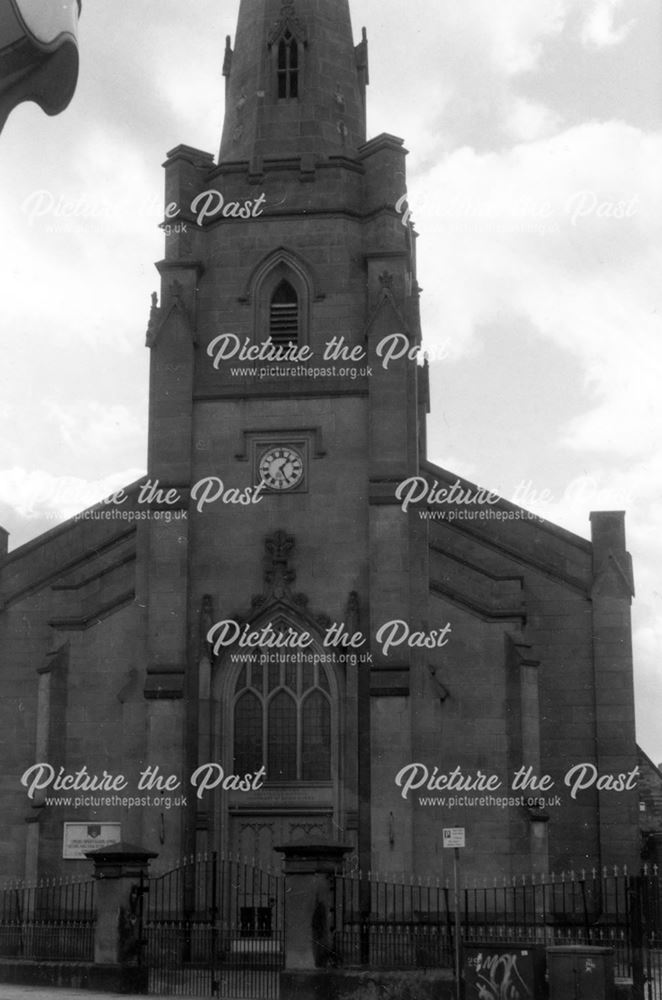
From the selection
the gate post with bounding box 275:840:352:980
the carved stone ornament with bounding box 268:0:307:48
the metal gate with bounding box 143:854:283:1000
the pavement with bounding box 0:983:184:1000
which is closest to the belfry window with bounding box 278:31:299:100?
the carved stone ornament with bounding box 268:0:307:48

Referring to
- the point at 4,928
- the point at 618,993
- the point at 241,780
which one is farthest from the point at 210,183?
the point at 618,993

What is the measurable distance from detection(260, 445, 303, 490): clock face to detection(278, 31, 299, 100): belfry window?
10.3 m

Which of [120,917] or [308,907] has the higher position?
[308,907]

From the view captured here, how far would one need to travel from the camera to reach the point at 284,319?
118ft

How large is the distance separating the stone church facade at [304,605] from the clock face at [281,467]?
0.05m

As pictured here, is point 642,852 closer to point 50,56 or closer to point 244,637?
point 244,637

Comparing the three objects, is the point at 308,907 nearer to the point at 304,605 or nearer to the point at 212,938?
the point at 212,938

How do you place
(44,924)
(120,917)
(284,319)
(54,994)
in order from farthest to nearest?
(284,319), (44,924), (120,917), (54,994)

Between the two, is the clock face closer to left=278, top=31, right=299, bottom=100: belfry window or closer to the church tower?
the church tower

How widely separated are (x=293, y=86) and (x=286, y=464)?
35.6ft

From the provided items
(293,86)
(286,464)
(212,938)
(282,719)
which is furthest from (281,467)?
(212,938)

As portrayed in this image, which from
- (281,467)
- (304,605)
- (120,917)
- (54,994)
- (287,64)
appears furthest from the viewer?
(287,64)

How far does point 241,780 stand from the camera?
3328cm

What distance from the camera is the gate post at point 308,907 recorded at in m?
21.8
